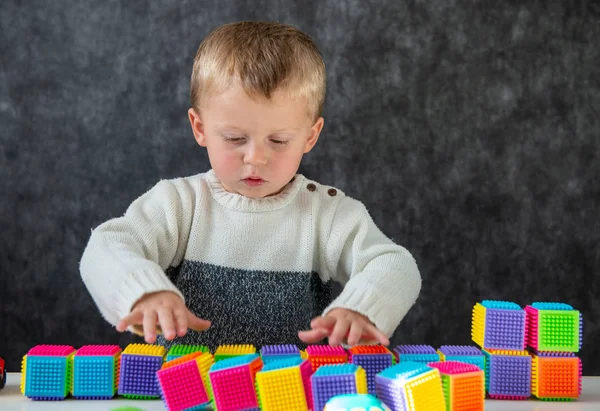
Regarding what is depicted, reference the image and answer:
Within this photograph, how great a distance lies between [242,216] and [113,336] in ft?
3.03

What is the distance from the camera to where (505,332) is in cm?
98

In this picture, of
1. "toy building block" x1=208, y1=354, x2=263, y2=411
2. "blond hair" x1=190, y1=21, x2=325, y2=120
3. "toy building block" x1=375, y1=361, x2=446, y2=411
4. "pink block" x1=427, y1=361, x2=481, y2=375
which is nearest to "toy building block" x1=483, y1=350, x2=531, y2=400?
"pink block" x1=427, y1=361, x2=481, y2=375

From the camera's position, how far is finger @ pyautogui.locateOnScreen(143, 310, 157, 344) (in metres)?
0.81

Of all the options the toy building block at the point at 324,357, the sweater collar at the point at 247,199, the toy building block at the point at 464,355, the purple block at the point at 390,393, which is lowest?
the toy building block at the point at 464,355

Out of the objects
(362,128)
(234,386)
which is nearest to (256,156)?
(234,386)

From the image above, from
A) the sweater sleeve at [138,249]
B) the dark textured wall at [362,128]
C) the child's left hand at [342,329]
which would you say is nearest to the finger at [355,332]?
the child's left hand at [342,329]

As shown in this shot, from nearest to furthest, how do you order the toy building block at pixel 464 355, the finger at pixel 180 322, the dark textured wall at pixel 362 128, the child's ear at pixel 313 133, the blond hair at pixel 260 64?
the finger at pixel 180 322, the toy building block at pixel 464 355, the blond hair at pixel 260 64, the child's ear at pixel 313 133, the dark textured wall at pixel 362 128

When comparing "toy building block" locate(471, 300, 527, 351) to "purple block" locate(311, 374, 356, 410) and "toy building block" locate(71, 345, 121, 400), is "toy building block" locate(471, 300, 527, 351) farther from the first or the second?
"toy building block" locate(71, 345, 121, 400)

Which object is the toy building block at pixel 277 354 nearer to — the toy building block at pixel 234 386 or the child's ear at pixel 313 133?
the toy building block at pixel 234 386

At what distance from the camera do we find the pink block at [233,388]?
0.78m

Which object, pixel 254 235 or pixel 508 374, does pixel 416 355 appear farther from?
pixel 254 235

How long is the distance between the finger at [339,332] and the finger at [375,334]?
30mm

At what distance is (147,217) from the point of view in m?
1.16

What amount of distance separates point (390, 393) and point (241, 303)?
0.47 m
